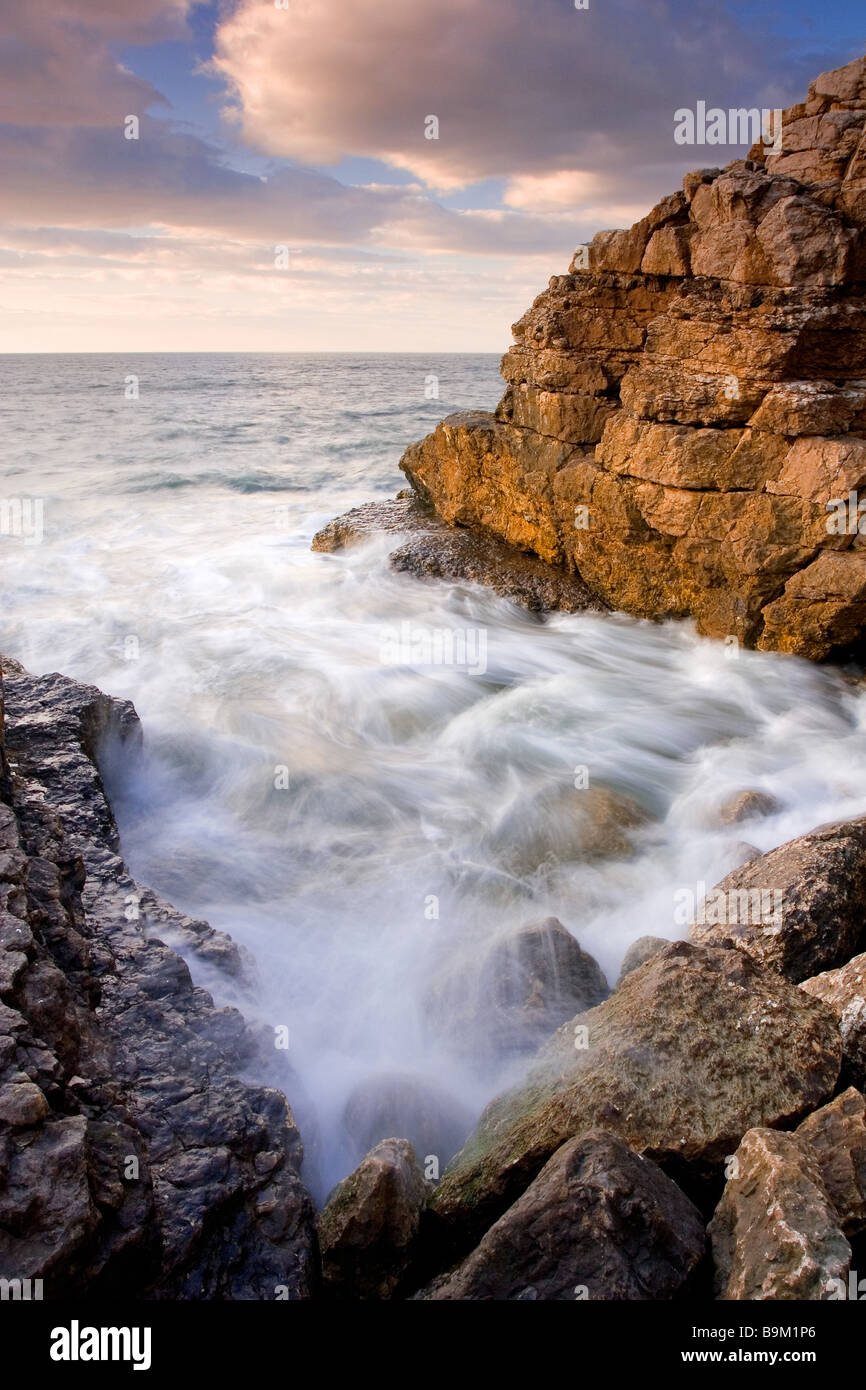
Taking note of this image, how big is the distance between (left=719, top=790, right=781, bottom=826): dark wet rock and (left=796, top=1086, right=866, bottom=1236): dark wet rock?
4.31 metres

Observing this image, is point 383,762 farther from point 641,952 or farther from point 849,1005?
point 849,1005

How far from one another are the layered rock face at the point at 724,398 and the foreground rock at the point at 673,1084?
21.5 feet

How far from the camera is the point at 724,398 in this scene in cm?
931

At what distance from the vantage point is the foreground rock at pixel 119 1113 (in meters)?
2.49

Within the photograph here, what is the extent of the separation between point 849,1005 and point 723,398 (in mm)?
7469

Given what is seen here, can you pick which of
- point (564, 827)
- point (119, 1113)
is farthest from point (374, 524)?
point (119, 1113)

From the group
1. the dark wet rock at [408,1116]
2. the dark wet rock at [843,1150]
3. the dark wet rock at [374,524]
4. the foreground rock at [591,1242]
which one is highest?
the dark wet rock at [374,524]

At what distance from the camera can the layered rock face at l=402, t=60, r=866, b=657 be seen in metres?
8.80

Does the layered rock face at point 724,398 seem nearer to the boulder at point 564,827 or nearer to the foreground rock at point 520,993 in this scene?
the boulder at point 564,827

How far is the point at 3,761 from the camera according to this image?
176 inches

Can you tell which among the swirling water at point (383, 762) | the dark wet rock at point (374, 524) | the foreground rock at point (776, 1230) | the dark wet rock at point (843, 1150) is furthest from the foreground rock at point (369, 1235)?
the dark wet rock at point (374, 524)

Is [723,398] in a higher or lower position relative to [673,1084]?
higher
